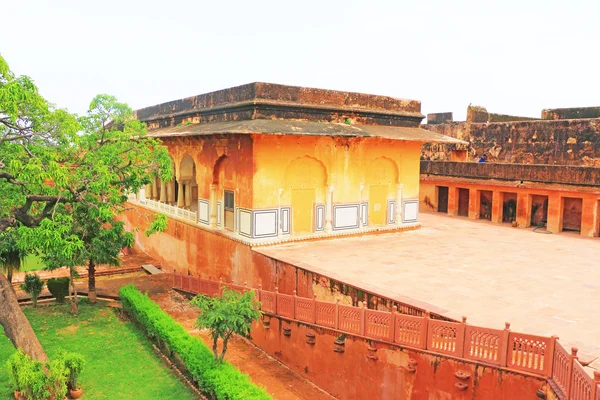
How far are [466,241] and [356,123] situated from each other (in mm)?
4786

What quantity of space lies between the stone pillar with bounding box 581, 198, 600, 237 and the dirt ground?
11.0m

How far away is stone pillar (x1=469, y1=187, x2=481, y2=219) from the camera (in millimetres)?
19656

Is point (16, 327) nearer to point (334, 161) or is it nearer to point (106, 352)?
point (106, 352)

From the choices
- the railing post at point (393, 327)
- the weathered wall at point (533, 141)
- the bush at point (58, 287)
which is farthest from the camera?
the weathered wall at point (533, 141)

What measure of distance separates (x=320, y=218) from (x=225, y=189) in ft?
9.40

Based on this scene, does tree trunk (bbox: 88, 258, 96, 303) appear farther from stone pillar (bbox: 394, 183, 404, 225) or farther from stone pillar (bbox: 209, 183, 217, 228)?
stone pillar (bbox: 394, 183, 404, 225)

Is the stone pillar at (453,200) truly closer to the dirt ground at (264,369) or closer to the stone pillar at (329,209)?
the stone pillar at (329,209)

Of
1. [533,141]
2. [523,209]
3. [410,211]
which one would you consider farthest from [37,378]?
[533,141]

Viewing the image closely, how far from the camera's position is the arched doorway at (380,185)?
15.4 m

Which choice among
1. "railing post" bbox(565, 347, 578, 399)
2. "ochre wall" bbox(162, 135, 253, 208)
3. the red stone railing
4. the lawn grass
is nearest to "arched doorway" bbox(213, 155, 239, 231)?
"ochre wall" bbox(162, 135, 253, 208)

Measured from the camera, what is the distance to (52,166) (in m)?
8.17

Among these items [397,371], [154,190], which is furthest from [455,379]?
[154,190]

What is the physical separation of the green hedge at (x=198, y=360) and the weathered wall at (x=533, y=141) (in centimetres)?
1666

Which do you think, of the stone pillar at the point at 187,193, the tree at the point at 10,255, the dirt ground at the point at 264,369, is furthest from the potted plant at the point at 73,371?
the stone pillar at the point at 187,193
